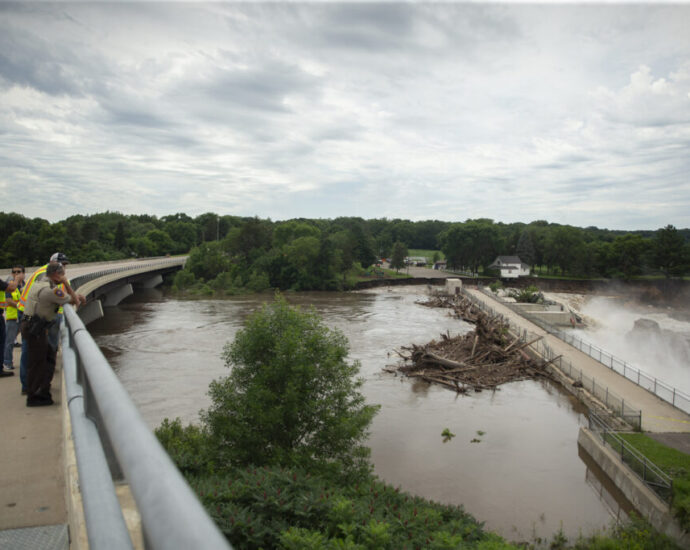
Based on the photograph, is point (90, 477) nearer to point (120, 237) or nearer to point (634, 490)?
point (634, 490)

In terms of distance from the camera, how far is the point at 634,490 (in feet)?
58.9

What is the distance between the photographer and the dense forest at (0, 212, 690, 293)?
90.6 meters

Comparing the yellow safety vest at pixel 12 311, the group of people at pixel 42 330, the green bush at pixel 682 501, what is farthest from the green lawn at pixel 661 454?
the yellow safety vest at pixel 12 311

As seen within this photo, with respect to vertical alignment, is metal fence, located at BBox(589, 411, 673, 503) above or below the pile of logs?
above

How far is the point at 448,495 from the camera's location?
1902 centimetres

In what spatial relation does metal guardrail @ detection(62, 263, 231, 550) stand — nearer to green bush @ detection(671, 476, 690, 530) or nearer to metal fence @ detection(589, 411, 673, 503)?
green bush @ detection(671, 476, 690, 530)

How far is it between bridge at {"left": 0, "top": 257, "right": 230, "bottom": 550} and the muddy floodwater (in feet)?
48.5

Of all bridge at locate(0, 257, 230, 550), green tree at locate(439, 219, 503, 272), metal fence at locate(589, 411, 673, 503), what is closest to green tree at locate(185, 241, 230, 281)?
green tree at locate(439, 219, 503, 272)

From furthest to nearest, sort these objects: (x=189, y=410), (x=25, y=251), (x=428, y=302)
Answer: (x=25, y=251) → (x=428, y=302) → (x=189, y=410)

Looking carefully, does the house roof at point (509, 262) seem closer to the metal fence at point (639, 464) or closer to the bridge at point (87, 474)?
the metal fence at point (639, 464)

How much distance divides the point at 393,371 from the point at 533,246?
331ft

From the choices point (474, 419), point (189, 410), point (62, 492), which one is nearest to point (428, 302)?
point (474, 419)

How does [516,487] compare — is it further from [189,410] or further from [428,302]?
[428,302]

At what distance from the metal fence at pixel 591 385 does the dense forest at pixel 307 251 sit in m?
49.6
